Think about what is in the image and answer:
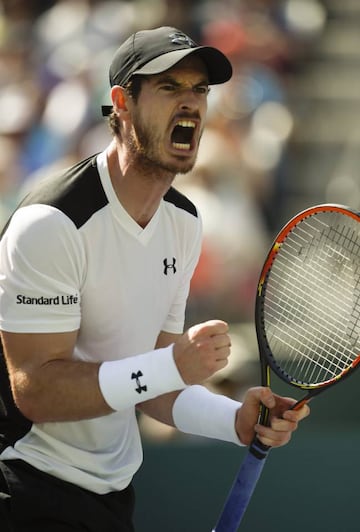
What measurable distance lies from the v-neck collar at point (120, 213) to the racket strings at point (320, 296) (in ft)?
1.17

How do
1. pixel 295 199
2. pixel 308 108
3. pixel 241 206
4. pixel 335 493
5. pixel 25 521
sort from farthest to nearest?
pixel 308 108 < pixel 295 199 < pixel 241 206 < pixel 335 493 < pixel 25 521

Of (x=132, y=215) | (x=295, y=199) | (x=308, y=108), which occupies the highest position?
(x=132, y=215)

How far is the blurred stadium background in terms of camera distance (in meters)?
4.09

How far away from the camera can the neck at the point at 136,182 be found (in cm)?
280

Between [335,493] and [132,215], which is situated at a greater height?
[132,215]

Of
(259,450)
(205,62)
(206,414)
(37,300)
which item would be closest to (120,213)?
(37,300)

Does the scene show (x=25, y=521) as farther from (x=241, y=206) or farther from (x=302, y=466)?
(x=241, y=206)

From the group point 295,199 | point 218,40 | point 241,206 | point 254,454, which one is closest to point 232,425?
point 254,454

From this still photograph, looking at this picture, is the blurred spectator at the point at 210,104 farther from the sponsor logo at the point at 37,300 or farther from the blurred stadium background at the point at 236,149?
the sponsor logo at the point at 37,300

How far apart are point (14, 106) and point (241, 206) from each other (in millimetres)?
1838

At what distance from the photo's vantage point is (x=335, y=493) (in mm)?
4062

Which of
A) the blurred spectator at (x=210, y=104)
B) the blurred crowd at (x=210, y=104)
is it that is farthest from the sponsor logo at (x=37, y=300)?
the blurred crowd at (x=210, y=104)

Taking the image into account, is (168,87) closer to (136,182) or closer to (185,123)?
(185,123)

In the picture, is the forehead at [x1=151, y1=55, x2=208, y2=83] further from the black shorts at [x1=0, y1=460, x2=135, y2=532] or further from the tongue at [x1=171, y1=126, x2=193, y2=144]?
the black shorts at [x1=0, y1=460, x2=135, y2=532]
